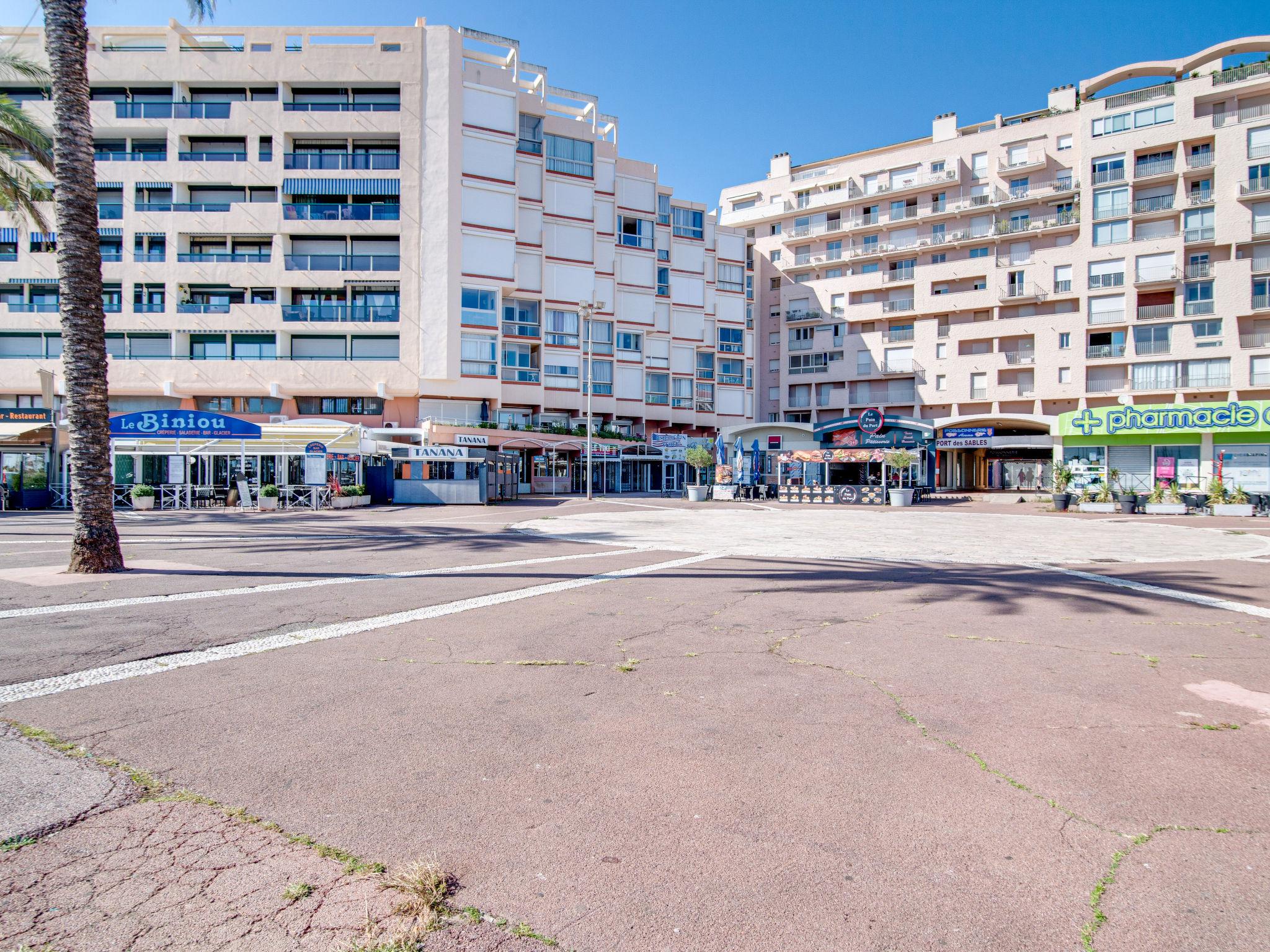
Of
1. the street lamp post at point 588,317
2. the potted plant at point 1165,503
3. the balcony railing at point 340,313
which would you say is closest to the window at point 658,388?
the street lamp post at point 588,317

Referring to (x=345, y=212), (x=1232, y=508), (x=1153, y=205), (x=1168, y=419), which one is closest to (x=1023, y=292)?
(x=1153, y=205)

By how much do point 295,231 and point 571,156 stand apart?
17.6m

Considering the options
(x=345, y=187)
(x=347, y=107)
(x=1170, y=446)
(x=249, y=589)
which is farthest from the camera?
(x=347, y=107)

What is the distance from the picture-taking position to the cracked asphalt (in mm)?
2270

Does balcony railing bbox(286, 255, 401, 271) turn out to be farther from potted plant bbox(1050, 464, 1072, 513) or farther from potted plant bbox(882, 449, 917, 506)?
potted plant bbox(1050, 464, 1072, 513)

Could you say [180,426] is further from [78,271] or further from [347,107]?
[347,107]

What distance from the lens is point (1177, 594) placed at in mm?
8258

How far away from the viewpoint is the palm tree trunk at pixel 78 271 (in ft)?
30.5

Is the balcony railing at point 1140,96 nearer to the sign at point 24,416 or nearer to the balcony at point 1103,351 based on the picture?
the balcony at point 1103,351

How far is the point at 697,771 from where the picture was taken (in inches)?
129

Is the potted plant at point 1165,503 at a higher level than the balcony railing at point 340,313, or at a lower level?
lower

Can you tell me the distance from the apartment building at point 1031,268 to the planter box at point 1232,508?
854cm

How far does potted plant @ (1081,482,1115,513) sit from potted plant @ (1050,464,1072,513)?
0.57 m

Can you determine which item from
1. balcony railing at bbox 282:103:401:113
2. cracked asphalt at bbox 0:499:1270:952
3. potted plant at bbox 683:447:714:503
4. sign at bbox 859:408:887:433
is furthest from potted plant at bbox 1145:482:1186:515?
balcony railing at bbox 282:103:401:113
